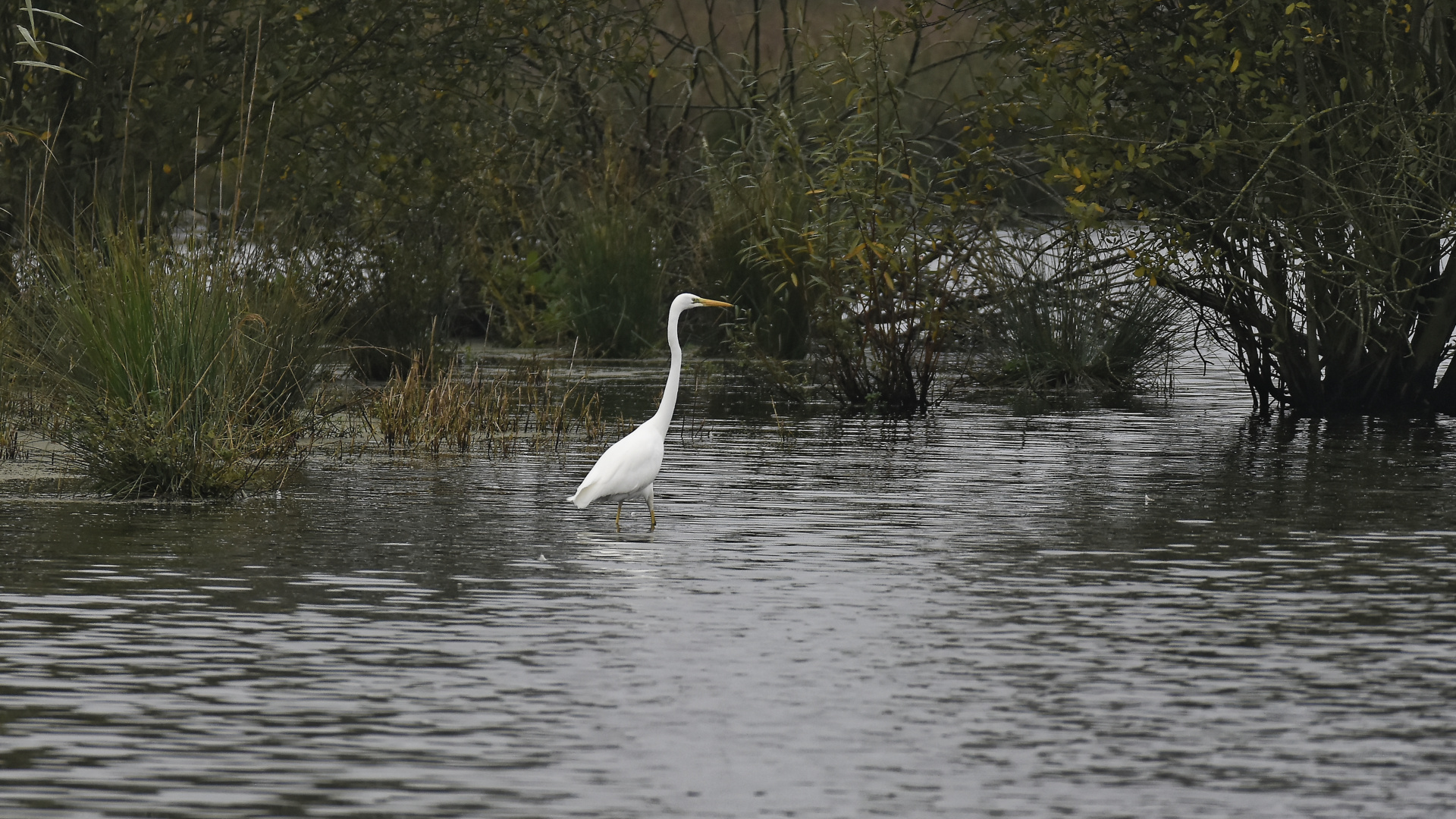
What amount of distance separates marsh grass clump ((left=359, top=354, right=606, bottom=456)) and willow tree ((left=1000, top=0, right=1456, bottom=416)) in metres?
3.74

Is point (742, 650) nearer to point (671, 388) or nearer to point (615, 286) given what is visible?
point (671, 388)

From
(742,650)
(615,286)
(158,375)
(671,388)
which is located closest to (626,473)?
(671,388)

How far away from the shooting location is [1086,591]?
926 cm

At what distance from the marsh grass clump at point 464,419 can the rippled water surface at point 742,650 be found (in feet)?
5.55

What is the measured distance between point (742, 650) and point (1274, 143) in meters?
8.19

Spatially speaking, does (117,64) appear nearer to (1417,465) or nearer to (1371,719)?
(1417,465)

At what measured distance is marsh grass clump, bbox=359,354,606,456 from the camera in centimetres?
1495

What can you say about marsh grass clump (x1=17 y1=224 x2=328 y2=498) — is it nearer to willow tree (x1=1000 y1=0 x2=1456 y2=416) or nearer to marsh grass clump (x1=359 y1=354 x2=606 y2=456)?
marsh grass clump (x1=359 y1=354 x2=606 y2=456)

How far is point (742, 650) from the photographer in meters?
7.97

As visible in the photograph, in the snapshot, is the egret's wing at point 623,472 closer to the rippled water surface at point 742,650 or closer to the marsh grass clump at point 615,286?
the rippled water surface at point 742,650

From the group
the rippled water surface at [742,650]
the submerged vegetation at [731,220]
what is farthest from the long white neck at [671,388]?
the submerged vegetation at [731,220]

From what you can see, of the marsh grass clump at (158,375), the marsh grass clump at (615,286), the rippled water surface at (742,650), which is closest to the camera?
the rippled water surface at (742,650)

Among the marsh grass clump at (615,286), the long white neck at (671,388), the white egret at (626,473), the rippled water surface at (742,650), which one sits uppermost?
the marsh grass clump at (615,286)

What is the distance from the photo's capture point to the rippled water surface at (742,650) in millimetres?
6133
